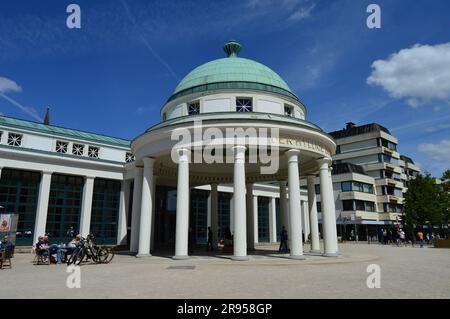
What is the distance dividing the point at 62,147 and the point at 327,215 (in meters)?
24.2

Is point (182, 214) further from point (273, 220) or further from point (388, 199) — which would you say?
point (388, 199)

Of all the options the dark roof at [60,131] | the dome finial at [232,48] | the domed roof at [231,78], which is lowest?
the dark roof at [60,131]

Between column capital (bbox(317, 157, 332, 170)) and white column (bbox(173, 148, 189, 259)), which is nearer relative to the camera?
white column (bbox(173, 148, 189, 259))

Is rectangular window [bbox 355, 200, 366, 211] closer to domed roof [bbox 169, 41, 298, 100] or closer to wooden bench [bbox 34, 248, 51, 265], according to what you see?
domed roof [bbox 169, 41, 298, 100]

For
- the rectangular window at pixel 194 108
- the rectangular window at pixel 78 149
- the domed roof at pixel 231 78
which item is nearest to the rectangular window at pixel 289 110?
the domed roof at pixel 231 78

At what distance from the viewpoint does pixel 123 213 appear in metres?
30.3

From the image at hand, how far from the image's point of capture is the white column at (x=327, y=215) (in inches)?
790

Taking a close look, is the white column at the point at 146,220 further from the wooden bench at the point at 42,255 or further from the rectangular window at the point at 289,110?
the rectangular window at the point at 289,110

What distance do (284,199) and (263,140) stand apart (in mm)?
10032

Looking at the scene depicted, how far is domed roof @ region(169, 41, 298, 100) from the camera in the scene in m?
22.1

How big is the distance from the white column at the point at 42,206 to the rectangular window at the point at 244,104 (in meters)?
17.4

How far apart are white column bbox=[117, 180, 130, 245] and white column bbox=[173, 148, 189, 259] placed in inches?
554

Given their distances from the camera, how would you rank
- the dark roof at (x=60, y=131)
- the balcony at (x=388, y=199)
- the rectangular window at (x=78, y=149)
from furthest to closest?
the balcony at (x=388, y=199) < the rectangular window at (x=78, y=149) < the dark roof at (x=60, y=131)

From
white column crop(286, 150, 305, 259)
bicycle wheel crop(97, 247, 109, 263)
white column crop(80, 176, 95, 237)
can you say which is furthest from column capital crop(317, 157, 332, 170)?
white column crop(80, 176, 95, 237)
